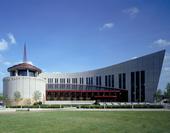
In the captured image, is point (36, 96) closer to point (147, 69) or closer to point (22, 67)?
point (22, 67)

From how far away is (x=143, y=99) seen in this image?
10594 centimetres

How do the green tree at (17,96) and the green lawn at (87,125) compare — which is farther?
the green tree at (17,96)

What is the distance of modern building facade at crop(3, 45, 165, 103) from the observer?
287 ft

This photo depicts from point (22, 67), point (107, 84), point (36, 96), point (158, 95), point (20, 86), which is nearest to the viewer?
point (36, 96)

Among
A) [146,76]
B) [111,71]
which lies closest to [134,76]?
[146,76]

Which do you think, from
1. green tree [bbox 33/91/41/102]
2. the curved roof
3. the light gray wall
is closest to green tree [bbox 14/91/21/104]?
green tree [bbox 33/91/41/102]

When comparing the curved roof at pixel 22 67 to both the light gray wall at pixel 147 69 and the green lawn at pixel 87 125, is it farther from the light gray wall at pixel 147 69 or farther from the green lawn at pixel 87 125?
the green lawn at pixel 87 125

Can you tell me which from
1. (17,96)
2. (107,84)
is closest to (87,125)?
(17,96)

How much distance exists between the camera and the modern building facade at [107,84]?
87.4 meters

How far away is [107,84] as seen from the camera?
408ft

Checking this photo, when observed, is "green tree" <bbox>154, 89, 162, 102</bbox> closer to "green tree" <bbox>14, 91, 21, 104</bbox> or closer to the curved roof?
the curved roof

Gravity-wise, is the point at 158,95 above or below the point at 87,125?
below

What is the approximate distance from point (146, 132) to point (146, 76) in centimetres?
9017

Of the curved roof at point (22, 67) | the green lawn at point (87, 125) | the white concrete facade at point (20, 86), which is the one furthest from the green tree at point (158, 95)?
the green lawn at point (87, 125)
